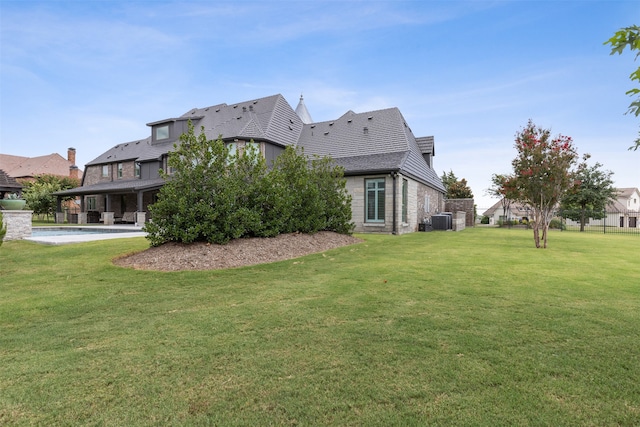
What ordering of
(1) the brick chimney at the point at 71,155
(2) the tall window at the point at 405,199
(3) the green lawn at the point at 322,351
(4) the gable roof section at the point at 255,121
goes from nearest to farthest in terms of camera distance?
(3) the green lawn at the point at 322,351
(2) the tall window at the point at 405,199
(4) the gable roof section at the point at 255,121
(1) the brick chimney at the point at 71,155

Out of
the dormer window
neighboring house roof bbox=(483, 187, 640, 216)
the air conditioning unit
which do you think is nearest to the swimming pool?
the dormer window

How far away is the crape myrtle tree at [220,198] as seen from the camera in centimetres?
801

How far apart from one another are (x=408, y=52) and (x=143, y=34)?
11.6 m

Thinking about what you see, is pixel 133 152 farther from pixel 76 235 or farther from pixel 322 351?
pixel 322 351

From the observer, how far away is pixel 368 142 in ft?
66.6

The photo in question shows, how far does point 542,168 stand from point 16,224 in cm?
2000

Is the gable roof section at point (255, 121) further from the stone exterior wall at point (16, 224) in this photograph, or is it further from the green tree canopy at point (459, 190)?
the green tree canopy at point (459, 190)

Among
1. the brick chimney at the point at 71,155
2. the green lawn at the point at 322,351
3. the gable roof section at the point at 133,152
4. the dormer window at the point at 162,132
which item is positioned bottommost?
the green lawn at the point at 322,351

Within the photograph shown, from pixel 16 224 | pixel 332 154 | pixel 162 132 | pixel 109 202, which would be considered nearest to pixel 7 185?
pixel 109 202

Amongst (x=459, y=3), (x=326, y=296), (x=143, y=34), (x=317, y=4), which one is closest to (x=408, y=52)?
(x=459, y=3)

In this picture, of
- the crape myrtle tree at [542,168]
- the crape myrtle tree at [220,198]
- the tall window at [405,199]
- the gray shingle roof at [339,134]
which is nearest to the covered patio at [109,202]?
the gray shingle roof at [339,134]

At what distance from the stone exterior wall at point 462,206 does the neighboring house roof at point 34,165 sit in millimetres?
57271

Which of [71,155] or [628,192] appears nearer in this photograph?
[71,155]

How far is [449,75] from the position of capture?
16.0 meters
